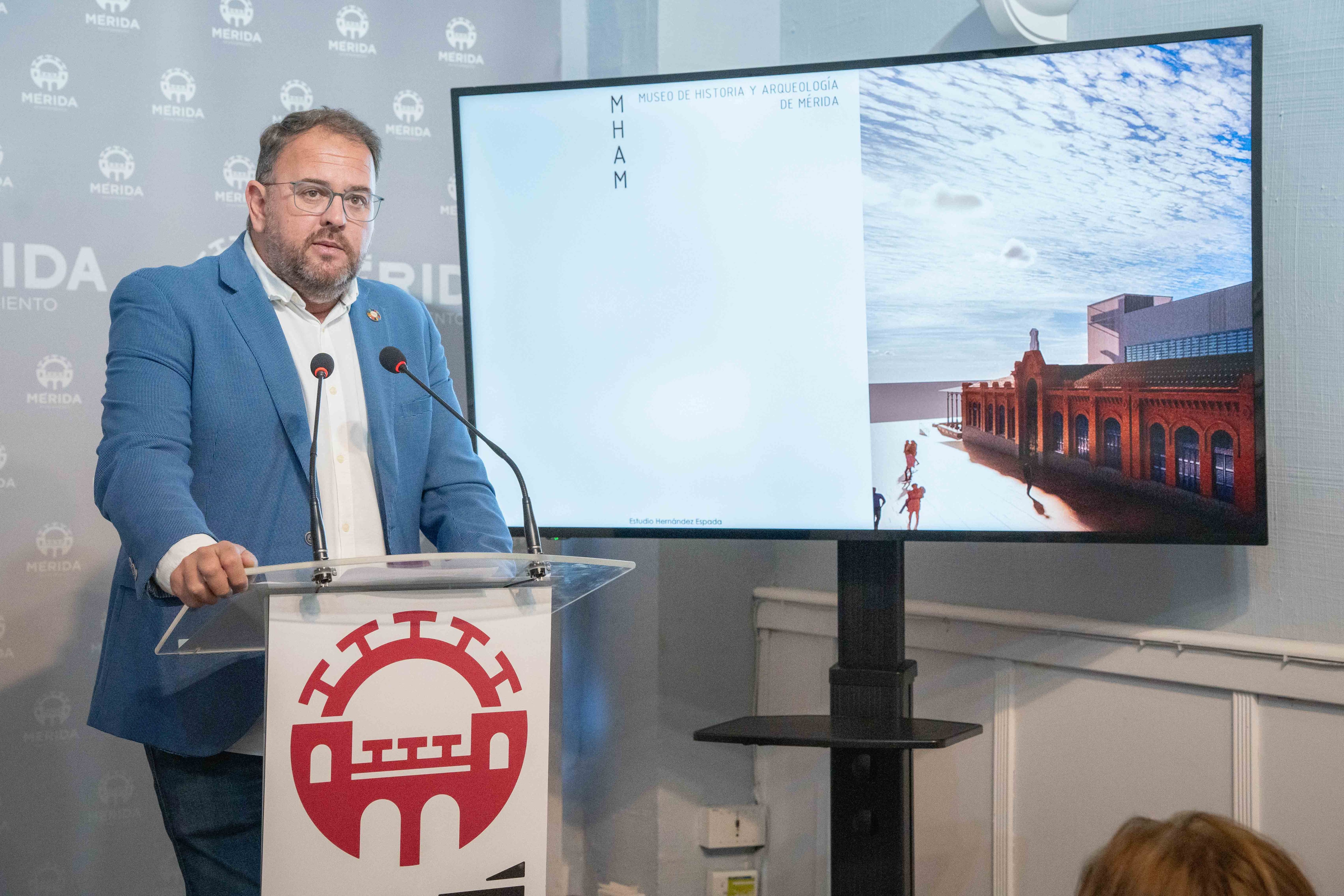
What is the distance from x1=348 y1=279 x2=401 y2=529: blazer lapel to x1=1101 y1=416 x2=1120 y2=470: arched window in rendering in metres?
1.21

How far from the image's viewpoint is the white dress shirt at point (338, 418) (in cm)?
180

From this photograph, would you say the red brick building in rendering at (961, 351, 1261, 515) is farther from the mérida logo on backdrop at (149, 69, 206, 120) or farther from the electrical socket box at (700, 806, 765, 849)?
the mérida logo on backdrop at (149, 69, 206, 120)

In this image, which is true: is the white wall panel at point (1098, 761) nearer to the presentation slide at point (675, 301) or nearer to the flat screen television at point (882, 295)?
the flat screen television at point (882, 295)

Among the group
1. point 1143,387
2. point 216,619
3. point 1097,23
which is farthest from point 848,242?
point 216,619

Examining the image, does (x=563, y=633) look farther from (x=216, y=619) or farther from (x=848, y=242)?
(x=216, y=619)

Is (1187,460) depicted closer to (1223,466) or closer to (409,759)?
(1223,466)

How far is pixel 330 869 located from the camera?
125 cm

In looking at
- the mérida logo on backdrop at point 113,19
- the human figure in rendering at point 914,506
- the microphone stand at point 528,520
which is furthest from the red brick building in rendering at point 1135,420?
the mérida logo on backdrop at point 113,19

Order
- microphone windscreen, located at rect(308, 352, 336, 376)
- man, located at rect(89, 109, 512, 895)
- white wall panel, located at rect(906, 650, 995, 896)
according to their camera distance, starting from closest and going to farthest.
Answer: microphone windscreen, located at rect(308, 352, 336, 376), man, located at rect(89, 109, 512, 895), white wall panel, located at rect(906, 650, 995, 896)

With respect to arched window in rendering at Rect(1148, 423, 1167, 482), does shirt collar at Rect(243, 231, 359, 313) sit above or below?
above

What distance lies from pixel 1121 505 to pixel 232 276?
1.55 meters

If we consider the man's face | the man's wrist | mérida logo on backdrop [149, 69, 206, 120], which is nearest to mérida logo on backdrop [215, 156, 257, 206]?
mérida logo on backdrop [149, 69, 206, 120]

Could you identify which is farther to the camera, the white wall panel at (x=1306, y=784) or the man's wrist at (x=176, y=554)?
the white wall panel at (x=1306, y=784)

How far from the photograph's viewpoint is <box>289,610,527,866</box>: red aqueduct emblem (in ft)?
4.13
